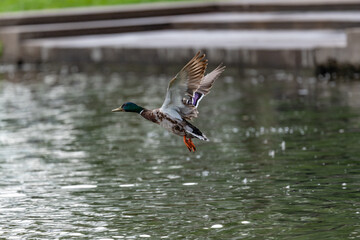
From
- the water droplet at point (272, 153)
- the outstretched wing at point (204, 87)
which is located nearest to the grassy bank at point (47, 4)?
the water droplet at point (272, 153)

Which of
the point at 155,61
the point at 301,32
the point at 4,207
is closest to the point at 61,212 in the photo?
the point at 4,207

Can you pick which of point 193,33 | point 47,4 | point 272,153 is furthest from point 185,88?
point 47,4

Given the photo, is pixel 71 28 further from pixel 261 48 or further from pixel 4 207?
pixel 4 207

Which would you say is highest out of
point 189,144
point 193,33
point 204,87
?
point 193,33

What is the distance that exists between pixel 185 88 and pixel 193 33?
19341mm

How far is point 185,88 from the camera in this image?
922 cm

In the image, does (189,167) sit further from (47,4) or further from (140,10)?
(47,4)

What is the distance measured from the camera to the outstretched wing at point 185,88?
911 centimetres

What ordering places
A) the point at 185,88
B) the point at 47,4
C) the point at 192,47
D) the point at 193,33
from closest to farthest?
1. the point at 185,88
2. the point at 192,47
3. the point at 193,33
4. the point at 47,4

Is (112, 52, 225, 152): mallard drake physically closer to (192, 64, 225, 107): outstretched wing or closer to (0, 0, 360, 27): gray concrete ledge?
(192, 64, 225, 107): outstretched wing

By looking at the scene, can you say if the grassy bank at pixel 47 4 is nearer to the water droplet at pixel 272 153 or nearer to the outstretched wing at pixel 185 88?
the water droplet at pixel 272 153

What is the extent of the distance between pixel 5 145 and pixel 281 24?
14221 mm

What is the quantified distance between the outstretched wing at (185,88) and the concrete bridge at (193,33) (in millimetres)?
11878

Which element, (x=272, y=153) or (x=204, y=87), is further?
(x=272, y=153)
